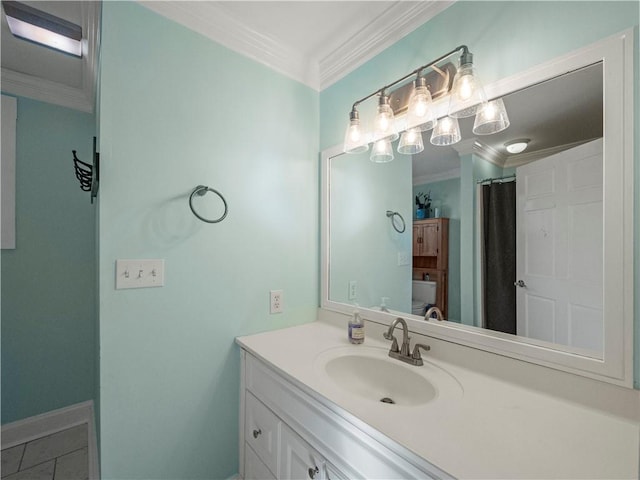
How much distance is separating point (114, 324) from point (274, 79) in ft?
4.69

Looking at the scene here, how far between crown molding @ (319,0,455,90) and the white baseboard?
8.65ft

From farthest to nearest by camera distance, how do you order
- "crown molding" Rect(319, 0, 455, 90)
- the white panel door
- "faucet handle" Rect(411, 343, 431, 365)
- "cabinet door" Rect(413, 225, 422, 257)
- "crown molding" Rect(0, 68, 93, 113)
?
"crown molding" Rect(0, 68, 93, 113)
"cabinet door" Rect(413, 225, 422, 257)
"crown molding" Rect(319, 0, 455, 90)
"faucet handle" Rect(411, 343, 431, 365)
the white panel door

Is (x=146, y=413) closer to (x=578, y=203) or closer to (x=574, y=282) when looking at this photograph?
(x=574, y=282)

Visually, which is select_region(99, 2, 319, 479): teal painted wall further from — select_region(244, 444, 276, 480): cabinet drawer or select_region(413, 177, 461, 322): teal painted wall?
select_region(413, 177, 461, 322): teal painted wall

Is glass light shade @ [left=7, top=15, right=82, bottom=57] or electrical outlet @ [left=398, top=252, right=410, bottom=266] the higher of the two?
glass light shade @ [left=7, top=15, right=82, bottom=57]

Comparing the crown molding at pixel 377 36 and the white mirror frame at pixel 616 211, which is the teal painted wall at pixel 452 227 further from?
the crown molding at pixel 377 36

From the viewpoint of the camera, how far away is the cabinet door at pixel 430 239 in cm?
123

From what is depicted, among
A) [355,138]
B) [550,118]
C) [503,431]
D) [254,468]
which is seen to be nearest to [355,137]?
[355,138]

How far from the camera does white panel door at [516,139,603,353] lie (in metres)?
0.82

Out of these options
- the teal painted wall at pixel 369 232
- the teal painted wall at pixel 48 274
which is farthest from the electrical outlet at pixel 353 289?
the teal painted wall at pixel 48 274

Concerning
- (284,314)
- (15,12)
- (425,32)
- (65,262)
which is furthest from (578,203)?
(65,262)

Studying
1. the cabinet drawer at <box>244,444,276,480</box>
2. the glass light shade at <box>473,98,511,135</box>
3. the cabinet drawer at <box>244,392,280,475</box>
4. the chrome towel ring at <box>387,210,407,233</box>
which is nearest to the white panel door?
the glass light shade at <box>473,98,511,135</box>

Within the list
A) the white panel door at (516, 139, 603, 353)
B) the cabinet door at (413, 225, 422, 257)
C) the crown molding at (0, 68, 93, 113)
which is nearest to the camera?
the white panel door at (516, 139, 603, 353)

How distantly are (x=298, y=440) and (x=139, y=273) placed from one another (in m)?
0.89
